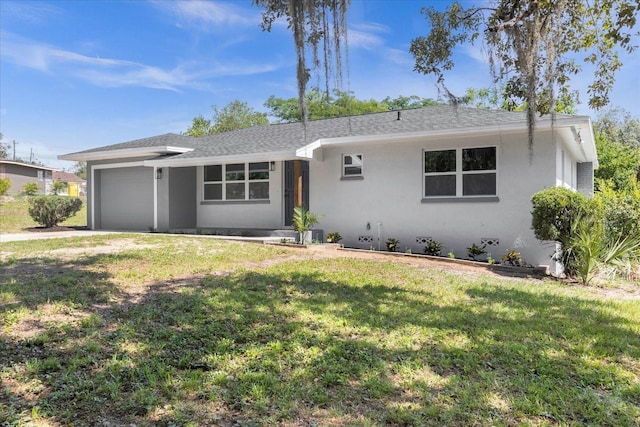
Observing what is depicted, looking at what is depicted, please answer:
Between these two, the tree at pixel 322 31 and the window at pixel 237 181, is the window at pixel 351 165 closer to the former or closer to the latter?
the window at pixel 237 181

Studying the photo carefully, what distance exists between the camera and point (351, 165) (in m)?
12.2

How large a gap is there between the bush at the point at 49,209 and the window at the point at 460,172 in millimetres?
14053

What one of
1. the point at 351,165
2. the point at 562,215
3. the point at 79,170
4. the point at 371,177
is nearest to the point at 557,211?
the point at 562,215

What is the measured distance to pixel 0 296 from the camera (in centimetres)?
496

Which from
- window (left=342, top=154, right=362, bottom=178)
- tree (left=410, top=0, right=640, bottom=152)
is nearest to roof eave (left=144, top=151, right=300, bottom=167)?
window (left=342, top=154, right=362, bottom=178)

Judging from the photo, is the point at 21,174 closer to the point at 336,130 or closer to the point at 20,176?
the point at 20,176

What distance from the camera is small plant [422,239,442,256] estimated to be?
34.7ft

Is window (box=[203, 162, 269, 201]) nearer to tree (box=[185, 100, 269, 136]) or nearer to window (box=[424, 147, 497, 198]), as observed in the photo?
window (box=[424, 147, 497, 198])

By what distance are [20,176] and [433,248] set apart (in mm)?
47177

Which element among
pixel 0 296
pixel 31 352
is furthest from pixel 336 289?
pixel 0 296

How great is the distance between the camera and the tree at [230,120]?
39625 mm

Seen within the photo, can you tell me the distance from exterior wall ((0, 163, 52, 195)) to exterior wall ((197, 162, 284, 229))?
35025 mm

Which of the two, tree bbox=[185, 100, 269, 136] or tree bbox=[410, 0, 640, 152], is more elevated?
tree bbox=[185, 100, 269, 136]

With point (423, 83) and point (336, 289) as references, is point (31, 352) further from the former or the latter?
point (423, 83)
